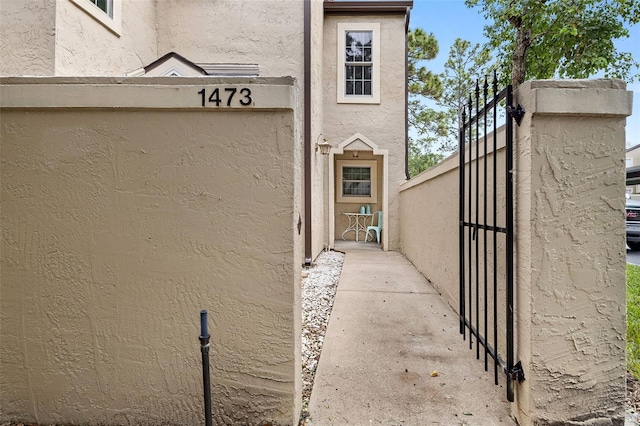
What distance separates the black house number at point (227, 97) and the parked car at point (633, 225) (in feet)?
40.3

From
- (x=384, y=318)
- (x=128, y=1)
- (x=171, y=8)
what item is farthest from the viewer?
(x=171, y=8)

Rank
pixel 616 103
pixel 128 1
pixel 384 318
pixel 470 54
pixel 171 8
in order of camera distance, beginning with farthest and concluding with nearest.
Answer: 1. pixel 470 54
2. pixel 171 8
3. pixel 128 1
4. pixel 384 318
5. pixel 616 103

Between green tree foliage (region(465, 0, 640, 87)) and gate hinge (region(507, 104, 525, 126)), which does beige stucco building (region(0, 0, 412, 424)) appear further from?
green tree foliage (region(465, 0, 640, 87))

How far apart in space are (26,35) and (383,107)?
735 centimetres

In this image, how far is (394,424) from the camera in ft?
6.93

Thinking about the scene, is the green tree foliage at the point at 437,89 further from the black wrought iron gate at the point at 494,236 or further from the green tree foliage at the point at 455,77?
the black wrought iron gate at the point at 494,236

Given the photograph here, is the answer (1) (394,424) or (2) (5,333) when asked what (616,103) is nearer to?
(1) (394,424)

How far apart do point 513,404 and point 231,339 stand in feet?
5.77

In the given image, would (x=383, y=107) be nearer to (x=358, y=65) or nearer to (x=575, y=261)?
(x=358, y=65)

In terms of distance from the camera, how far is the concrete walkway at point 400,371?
2209 mm

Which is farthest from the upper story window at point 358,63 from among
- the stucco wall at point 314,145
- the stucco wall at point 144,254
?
the stucco wall at point 144,254

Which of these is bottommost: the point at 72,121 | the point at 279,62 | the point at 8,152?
the point at 8,152

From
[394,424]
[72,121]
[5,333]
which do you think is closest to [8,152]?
[72,121]

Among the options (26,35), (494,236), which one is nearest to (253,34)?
(26,35)
